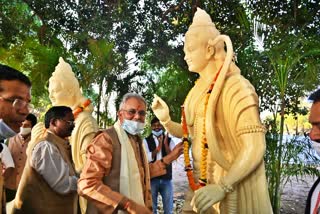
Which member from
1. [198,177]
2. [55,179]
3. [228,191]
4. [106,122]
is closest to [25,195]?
[55,179]

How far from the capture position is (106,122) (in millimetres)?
7074

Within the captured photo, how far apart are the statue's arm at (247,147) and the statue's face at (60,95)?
2.57 m

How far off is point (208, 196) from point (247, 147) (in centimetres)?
36

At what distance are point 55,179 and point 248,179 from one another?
4.48 ft

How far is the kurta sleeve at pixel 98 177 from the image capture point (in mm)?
2518

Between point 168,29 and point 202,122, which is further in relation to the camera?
point 168,29

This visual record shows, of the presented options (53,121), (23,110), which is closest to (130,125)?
(53,121)

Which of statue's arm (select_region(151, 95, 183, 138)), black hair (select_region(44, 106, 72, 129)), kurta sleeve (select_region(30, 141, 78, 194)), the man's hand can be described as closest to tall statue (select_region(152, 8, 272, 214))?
statue's arm (select_region(151, 95, 183, 138))

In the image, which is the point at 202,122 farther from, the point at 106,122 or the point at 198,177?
the point at 106,122

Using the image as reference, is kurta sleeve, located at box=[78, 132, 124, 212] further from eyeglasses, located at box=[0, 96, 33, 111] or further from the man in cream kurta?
eyeglasses, located at box=[0, 96, 33, 111]

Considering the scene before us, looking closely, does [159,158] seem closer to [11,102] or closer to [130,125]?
[130,125]

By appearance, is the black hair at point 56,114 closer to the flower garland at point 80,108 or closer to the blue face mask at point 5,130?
the flower garland at point 80,108

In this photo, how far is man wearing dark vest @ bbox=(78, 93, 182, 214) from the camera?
253 cm

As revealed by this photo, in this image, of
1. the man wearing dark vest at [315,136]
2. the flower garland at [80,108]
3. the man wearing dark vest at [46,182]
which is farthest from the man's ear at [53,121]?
the man wearing dark vest at [315,136]
